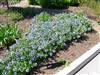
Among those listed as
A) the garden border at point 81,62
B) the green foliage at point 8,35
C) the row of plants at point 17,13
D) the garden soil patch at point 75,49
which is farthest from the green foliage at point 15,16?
the garden border at point 81,62

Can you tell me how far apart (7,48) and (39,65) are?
1.16 metres

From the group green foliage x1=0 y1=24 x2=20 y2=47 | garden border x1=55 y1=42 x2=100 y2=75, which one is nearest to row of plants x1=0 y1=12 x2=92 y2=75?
green foliage x1=0 y1=24 x2=20 y2=47

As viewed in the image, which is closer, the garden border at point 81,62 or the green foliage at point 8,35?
the garden border at point 81,62

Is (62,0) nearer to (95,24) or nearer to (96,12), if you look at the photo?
(96,12)

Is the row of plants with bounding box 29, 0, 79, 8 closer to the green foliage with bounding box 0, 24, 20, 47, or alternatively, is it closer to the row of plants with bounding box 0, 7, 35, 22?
the row of plants with bounding box 0, 7, 35, 22

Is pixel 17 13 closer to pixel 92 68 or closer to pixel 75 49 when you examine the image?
pixel 75 49

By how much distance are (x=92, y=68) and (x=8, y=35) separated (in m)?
2.24

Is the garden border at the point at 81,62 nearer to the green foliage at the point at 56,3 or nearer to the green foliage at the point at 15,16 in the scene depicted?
the green foliage at the point at 15,16

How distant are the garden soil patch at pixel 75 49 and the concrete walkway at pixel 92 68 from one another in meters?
0.35

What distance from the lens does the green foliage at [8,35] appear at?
8039 mm

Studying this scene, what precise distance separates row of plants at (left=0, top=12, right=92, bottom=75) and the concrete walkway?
807mm

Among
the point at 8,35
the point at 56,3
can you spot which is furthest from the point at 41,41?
the point at 56,3

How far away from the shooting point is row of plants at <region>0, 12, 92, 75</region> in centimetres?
672

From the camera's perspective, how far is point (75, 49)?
8258mm
